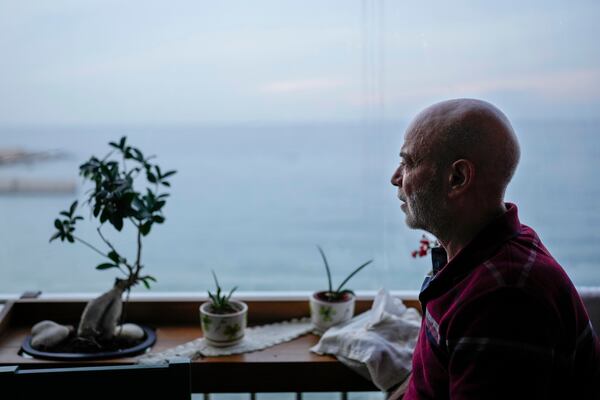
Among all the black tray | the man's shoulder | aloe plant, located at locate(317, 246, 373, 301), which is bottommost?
the black tray

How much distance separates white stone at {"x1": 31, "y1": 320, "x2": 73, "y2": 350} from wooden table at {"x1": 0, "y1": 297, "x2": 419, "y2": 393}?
6cm

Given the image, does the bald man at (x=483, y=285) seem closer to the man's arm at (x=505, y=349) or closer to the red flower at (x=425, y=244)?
the man's arm at (x=505, y=349)

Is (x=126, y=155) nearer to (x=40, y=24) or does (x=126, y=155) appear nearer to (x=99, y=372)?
(x=40, y=24)

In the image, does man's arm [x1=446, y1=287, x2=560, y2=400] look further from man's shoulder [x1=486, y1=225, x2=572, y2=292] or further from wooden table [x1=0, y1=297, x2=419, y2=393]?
wooden table [x1=0, y1=297, x2=419, y2=393]

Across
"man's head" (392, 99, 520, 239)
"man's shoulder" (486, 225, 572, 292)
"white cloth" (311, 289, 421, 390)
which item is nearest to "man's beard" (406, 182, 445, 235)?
"man's head" (392, 99, 520, 239)

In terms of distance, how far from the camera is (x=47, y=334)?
1.77 metres

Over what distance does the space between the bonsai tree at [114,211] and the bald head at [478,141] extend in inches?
37.0

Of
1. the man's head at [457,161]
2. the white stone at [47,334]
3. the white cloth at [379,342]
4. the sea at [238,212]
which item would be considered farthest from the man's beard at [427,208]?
the white stone at [47,334]

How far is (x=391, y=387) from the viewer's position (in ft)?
5.29

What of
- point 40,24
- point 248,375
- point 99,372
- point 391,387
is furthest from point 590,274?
point 40,24

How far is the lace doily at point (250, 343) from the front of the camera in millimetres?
1720

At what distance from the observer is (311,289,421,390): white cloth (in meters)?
1.63

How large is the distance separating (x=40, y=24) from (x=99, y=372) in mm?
1439

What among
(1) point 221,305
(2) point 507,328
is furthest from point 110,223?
(2) point 507,328
